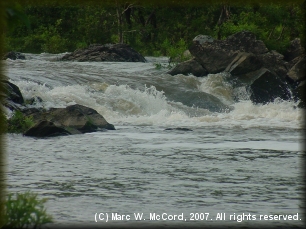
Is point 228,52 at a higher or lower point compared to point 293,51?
lower

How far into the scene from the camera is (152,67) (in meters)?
30.1

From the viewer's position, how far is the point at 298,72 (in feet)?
83.0

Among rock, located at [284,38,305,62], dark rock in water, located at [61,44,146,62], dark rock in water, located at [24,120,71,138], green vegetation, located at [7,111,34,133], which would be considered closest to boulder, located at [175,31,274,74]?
rock, located at [284,38,305,62]

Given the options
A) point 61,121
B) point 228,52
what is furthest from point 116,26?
point 61,121

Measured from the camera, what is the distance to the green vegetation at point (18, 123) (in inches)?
614

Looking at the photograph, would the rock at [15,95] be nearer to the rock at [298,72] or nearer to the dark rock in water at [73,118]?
the dark rock in water at [73,118]

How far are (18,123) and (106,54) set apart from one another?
60.6ft

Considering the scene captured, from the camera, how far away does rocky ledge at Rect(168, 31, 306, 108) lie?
24.8m

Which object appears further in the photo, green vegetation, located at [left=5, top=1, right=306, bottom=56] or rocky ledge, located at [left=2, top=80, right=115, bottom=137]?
green vegetation, located at [left=5, top=1, right=306, bottom=56]

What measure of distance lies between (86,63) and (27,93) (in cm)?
1115

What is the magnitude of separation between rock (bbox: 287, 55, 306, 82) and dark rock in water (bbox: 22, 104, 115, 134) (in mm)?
9542

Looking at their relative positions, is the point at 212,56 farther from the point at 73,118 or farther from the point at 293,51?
the point at 73,118

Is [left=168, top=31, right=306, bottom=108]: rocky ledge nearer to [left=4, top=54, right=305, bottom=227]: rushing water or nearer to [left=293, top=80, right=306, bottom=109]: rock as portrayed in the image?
[left=293, top=80, right=306, bottom=109]: rock

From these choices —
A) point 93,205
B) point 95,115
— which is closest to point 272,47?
point 95,115
